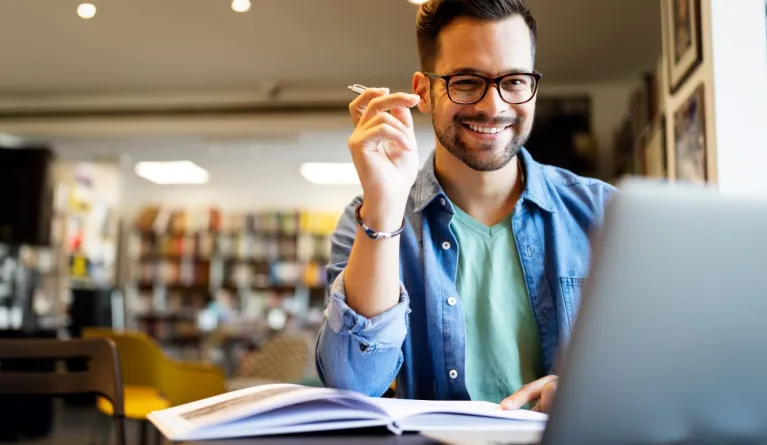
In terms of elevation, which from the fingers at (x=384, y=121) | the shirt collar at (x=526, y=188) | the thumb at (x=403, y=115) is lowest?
the shirt collar at (x=526, y=188)

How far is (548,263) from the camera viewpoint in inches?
46.4

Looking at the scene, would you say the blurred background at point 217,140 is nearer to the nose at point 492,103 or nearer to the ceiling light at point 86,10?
the ceiling light at point 86,10

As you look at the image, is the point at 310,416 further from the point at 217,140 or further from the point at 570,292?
the point at 217,140

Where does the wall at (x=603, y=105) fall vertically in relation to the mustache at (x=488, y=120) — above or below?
above

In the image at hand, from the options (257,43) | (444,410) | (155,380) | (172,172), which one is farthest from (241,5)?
(172,172)

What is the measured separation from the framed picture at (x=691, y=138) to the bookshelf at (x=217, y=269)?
6.67 metres

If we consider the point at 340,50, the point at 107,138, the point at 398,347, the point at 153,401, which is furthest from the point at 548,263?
the point at 107,138

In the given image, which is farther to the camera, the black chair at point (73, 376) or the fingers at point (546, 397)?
the black chair at point (73, 376)

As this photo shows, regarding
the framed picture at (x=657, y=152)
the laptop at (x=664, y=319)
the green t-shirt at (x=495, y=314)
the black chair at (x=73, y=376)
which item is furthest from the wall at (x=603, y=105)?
the laptop at (x=664, y=319)

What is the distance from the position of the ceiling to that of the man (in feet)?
9.97

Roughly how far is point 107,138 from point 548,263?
598cm

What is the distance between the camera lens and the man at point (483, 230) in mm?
1124

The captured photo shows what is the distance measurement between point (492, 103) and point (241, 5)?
10.8 feet

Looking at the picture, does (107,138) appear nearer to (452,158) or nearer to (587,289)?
(452,158)
